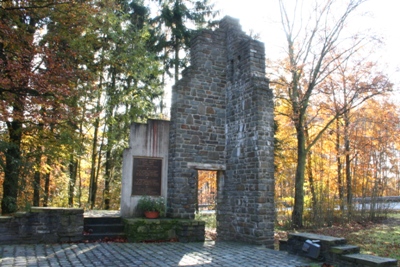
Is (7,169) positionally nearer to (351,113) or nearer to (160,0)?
(160,0)

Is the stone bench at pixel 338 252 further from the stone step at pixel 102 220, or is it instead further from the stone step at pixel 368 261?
the stone step at pixel 102 220

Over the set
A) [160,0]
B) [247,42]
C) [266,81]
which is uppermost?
[160,0]

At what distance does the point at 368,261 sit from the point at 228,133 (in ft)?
17.9

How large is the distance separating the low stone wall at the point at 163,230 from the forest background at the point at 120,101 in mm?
3388

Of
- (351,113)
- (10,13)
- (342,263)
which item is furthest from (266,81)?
(351,113)

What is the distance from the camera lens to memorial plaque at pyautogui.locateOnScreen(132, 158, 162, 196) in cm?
925

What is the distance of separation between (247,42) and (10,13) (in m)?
6.93

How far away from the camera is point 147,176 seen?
9469mm

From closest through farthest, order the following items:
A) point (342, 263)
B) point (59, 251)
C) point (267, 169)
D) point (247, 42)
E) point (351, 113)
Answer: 1. point (342, 263)
2. point (59, 251)
3. point (267, 169)
4. point (247, 42)
5. point (351, 113)

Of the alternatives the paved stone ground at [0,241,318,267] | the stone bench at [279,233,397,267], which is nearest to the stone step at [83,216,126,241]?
the paved stone ground at [0,241,318,267]

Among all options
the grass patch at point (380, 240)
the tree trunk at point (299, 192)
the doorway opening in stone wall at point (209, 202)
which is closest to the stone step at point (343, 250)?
the grass patch at point (380, 240)

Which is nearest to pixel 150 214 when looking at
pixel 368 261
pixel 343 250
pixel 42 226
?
pixel 42 226

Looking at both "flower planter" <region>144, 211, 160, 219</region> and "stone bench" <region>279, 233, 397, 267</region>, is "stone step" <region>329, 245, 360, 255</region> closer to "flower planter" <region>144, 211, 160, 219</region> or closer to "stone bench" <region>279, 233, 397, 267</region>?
"stone bench" <region>279, 233, 397, 267</region>

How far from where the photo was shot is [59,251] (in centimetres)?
670
